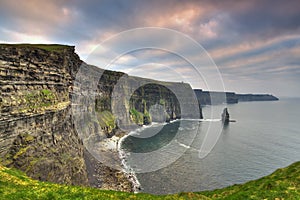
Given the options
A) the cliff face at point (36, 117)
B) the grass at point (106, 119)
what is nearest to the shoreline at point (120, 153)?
the grass at point (106, 119)

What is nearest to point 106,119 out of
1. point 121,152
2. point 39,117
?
point 121,152

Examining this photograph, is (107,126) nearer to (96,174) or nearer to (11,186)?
(96,174)

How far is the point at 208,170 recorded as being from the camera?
2803 inches

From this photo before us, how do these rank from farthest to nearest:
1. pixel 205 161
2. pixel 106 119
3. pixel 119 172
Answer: pixel 106 119
pixel 205 161
pixel 119 172

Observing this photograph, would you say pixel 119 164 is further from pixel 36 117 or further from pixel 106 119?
pixel 106 119

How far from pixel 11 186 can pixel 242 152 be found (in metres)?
97.0

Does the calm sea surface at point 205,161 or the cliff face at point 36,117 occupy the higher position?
the cliff face at point 36,117

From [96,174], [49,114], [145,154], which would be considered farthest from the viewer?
[145,154]

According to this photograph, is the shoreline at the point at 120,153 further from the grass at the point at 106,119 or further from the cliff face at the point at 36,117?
the cliff face at the point at 36,117

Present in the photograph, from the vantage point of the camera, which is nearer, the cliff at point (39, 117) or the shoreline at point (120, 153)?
the cliff at point (39, 117)

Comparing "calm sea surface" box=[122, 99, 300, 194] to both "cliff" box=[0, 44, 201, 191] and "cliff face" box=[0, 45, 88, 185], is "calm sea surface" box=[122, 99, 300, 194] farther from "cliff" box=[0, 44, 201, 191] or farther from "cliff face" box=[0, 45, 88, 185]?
"cliff face" box=[0, 45, 88, 185]

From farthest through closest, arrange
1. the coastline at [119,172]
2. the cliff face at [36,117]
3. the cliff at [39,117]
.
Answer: the coastline at [119,172] → the cliff at [39,117] → the cliff face at [36,117]

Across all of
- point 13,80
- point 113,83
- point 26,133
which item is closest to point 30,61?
point 13,80

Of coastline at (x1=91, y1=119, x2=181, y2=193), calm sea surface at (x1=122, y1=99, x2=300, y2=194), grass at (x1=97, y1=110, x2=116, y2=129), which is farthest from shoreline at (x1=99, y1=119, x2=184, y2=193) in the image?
grass at (x1=97, y1=110, x2=116, y2=129)
